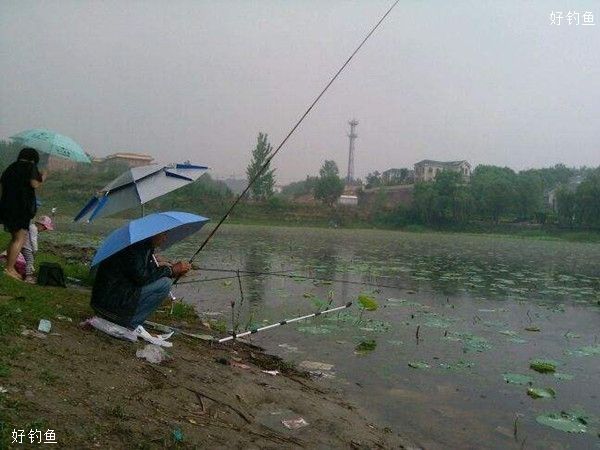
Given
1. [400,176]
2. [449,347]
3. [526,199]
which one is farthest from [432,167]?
[449,347]

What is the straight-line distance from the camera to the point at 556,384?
5754 millimetres

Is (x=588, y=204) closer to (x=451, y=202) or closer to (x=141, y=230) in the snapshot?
(x=451, y=202)

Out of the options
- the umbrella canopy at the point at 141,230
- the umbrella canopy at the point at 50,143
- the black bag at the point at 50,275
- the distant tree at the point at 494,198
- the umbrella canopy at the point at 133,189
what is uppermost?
the distant tree at the point at 494,198

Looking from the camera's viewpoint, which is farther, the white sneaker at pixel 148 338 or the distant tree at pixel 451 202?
the distant tree at pixel 451 202

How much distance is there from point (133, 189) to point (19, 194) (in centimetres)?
135

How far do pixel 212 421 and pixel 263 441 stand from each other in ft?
1.24

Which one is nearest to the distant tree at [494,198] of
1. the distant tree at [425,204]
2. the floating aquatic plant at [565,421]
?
the distant tree at [425,204]

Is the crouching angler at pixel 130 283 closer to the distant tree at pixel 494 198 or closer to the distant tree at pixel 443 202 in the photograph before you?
the distant tree at pixel 443 202

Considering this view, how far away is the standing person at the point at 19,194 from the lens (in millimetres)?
5875

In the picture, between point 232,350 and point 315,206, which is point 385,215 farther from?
point 232,350

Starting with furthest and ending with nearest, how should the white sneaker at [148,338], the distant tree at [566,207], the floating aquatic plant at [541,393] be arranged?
the distant tree at [566,207] < the floating aquatic plant at [541,393] < the white sneaker at [148,338]

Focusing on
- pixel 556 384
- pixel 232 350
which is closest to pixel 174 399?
pixel 232 350

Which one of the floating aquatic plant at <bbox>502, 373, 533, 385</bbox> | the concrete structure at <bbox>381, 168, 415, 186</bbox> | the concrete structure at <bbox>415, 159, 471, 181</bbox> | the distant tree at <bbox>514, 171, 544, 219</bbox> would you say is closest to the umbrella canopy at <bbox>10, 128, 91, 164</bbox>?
the floating aquatic plant at <bbox>502, 373, 533, 385</bbox>

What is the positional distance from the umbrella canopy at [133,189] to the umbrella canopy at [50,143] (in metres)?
0.75
